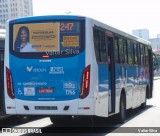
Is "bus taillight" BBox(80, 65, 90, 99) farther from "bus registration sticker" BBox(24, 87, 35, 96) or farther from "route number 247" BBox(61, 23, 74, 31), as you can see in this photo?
"bus registration sticker" BBox(24, 87, 35, 96)

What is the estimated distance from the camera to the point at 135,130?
11641 mm

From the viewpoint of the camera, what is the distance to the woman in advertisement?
1066cm

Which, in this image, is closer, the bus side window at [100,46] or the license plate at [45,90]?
the license plate at [45,90]

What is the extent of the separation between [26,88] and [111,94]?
2.95m

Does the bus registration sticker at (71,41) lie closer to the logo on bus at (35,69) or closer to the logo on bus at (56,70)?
the logo on bus at (56,70)

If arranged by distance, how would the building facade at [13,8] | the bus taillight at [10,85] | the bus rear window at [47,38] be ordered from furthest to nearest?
the building facade at [13,8] < the bus taillight at [10,85] < the bus rear window at [47,38]

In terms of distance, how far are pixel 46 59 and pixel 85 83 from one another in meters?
1.13

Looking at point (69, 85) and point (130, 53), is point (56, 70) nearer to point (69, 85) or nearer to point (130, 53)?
point (69, 85)

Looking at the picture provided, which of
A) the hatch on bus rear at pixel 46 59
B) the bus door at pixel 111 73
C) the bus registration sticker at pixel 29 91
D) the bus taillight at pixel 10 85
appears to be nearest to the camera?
the hatch on bus rear at pixel 46 59

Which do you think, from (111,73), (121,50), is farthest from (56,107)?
(121,50)

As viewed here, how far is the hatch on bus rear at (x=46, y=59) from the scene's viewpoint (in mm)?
10211

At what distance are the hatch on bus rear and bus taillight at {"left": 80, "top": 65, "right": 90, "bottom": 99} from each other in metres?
0.08

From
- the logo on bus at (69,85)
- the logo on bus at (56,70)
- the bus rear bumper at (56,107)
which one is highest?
the logo on bus at (56,70)

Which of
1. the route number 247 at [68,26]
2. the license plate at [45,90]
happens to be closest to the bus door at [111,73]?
the route number 247 at [68,26]
